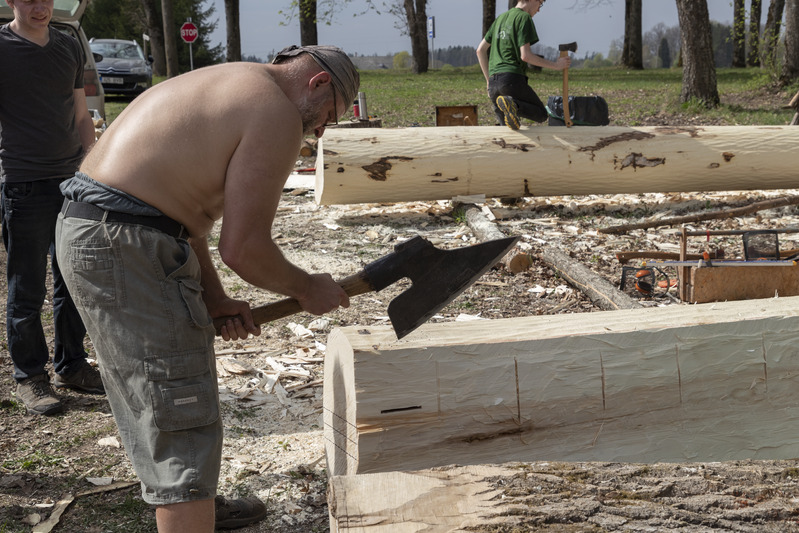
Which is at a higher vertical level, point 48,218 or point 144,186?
point 144,186

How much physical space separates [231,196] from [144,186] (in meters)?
0.27

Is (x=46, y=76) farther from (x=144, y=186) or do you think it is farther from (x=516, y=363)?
(x=516, y=363)

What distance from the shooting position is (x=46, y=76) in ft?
12.3

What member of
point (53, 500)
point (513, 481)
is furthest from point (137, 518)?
point (513, 481)

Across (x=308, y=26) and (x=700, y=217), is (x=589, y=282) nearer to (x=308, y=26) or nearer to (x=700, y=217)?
(x=700, y=217)

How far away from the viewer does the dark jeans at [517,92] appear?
7.63 m

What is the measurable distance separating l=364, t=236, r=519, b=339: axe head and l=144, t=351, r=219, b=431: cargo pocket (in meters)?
0.64

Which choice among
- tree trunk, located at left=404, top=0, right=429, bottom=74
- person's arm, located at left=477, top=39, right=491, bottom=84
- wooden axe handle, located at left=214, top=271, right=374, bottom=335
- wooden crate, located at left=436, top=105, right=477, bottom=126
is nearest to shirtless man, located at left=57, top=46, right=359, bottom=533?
wooden axe handle, located at left=214, top=271, right=374, bottom=335

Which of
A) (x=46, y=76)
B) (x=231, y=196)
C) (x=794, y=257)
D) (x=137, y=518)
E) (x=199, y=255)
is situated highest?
(x=46, y=76)

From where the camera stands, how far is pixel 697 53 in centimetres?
1279

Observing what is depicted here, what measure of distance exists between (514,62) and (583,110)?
101cm

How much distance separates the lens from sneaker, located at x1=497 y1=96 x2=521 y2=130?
752cm

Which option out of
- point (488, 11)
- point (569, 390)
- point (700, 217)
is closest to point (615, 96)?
point (488, 11)

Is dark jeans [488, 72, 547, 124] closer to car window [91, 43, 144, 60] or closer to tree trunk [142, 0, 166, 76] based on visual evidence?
car window [91, 43, 144, 60]
